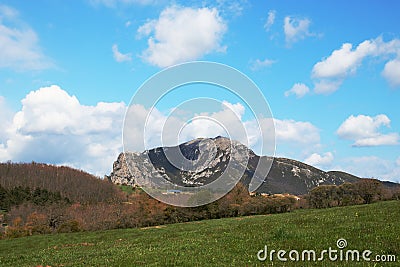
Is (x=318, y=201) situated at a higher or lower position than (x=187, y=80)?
lower

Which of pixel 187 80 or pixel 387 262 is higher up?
pixel 187 80

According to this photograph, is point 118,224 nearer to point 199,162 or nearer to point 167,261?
point 199,162

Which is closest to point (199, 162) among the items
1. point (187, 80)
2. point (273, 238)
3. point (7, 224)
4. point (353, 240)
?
point (187, 80)

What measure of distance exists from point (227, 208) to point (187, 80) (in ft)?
212

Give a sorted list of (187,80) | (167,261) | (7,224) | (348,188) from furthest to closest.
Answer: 1. (7,224)
2. (348,188)
3. (187,80)
4. (167,261)

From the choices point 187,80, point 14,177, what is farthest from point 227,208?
point 14,177

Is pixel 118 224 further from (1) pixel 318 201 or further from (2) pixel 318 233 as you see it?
(2) pixel 318 233

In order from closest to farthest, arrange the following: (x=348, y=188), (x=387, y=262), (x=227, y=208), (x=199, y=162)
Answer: (x=387, y=262) < (x=199, y=162) < (x=348, y=188) < (x=227, y=208)

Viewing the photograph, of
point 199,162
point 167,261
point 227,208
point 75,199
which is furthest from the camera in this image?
point 75,199

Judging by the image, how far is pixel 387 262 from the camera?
447 inches

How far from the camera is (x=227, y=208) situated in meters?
85.2

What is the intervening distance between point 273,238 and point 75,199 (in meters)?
184

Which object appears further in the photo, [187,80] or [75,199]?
[75,199]

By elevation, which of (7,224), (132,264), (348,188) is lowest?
(7,224)
